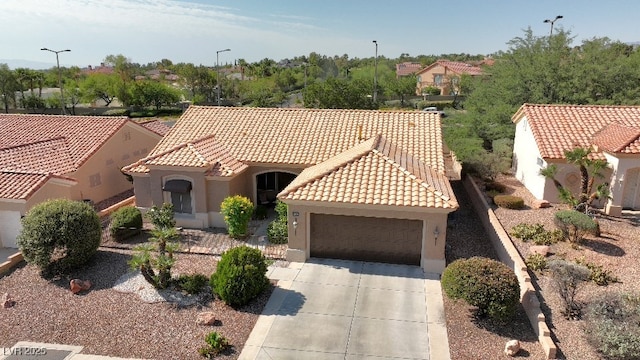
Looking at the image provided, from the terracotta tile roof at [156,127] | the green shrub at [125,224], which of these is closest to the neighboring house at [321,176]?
the green shrub at [125,224]

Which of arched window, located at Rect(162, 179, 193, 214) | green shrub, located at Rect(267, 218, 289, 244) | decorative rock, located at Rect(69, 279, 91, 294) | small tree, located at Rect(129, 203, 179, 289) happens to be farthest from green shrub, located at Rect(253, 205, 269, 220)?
decorative rock, located at Rect(69, 279, 91, 294)

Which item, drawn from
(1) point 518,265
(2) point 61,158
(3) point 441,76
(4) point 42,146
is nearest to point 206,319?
(1) point 518,265

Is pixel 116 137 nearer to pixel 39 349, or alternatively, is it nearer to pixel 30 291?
pixel 30 291

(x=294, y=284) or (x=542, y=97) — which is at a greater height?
(x=542, y=97)

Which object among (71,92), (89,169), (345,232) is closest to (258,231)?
(345,232)

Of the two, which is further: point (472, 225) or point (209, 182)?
point (472, 225)
